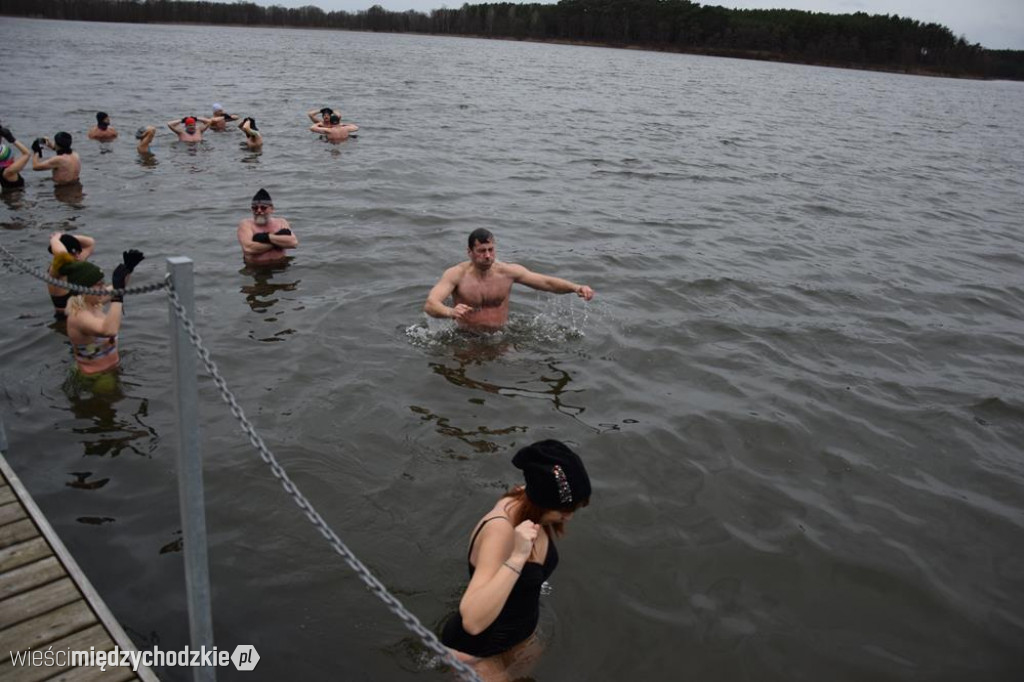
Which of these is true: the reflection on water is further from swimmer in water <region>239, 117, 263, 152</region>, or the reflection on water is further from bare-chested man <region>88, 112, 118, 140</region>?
bare-chested man <region>88, 112, 118, 140</region>

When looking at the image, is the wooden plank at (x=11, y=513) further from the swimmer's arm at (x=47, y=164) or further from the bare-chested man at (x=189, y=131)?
the bare-chested man at (x=189, y=131)

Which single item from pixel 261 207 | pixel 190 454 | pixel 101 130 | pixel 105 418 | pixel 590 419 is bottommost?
pixel 105 418

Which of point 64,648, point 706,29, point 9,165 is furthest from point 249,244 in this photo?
point 706,29

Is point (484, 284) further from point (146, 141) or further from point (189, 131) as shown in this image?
point (189, 131)

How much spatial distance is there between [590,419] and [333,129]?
14.9 meters

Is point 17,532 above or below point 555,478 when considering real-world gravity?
below

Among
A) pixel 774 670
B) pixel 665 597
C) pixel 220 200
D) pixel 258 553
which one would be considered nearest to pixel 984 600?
pixel 774 670

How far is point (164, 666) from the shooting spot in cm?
374

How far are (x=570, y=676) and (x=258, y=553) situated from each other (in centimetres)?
206

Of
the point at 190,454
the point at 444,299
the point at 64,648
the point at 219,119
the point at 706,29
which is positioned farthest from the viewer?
the point at 706,29

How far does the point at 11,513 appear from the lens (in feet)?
13.0

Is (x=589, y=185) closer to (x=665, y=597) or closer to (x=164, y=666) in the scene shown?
(x=665, y=597)

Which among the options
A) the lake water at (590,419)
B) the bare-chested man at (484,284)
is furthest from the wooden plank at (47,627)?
the bare-chested man at (484,284)

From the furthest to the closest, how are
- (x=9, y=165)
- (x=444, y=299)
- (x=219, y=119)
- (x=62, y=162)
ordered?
(x=219, y=119) → (x=62, y=162) → (x=9, y=165) → (x=444, y=299)
